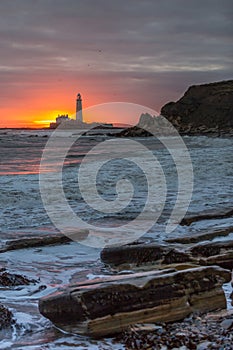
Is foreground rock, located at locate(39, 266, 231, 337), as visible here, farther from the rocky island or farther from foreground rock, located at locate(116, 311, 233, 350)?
the rocky island

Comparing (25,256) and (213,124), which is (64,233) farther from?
(213,124)

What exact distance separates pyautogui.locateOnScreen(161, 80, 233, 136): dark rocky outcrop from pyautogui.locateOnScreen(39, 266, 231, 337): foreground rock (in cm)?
6709

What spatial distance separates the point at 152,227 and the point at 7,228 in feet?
8.05

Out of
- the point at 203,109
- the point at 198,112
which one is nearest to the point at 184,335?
the point at 198,112

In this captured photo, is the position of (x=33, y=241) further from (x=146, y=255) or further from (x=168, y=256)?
(x=168, y=256)

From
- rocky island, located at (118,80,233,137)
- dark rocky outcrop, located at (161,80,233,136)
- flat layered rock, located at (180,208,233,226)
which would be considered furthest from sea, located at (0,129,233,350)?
dark rocky outcrop, located at (161,80,233,136)

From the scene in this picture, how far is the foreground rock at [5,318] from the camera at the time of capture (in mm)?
3830

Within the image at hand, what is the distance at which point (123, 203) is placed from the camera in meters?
10.5

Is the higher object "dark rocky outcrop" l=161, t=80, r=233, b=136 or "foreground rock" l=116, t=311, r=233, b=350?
"dark rocky outcrop" l=161, t=80, r=233, b=136

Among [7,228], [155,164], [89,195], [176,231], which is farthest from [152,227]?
[155,164]

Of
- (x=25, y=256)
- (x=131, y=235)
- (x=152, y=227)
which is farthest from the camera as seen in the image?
(x=152, y=227)

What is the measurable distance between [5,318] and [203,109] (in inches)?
3164

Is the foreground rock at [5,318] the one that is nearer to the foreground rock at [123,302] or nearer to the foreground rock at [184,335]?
the foreground rock at [123,302]

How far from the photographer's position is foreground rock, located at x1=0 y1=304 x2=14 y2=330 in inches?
151
